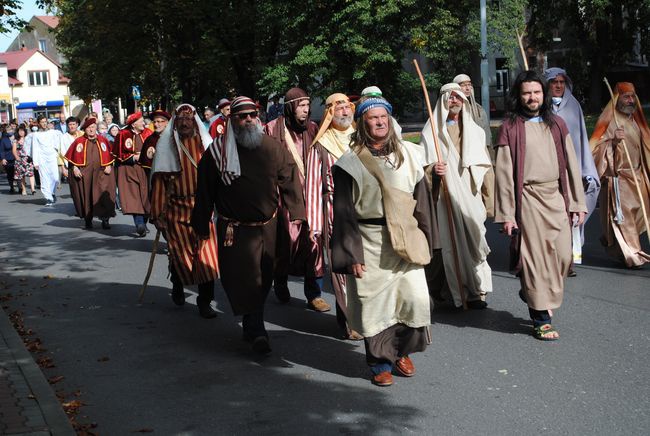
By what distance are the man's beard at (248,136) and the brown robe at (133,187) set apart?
318 inches

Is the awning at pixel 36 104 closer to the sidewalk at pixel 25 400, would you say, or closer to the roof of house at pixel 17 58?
the roof of house at pixel 17 58

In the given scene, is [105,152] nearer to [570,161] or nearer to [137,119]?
[137,119]

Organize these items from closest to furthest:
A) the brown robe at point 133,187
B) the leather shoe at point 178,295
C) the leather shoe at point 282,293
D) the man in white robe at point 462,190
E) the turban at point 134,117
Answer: the man in white robe at point 462,190
the leather shoe at point 282,293
the leather shoe at point 178,295
the turban at point 134,117
the brown robe at point 133,187

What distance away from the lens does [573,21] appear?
42.3m

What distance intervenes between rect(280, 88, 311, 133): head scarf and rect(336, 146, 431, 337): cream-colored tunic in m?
2.38

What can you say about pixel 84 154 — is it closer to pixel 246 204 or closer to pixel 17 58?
pixel 246 204

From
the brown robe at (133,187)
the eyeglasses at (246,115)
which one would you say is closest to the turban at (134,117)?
the brown robe at (133,187)

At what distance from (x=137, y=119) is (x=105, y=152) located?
7.95 ft

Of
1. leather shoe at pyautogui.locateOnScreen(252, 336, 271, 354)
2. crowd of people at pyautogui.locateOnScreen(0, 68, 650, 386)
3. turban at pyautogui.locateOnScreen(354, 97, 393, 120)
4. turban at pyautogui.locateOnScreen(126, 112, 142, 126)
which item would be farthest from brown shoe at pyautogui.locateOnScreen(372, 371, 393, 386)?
turban at pyautogui.locateOnScreen(126, 112, 142, 126)

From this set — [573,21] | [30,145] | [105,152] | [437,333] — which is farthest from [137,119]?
[573,21]

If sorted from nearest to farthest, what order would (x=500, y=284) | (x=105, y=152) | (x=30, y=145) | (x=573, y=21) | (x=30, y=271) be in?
(x=500, y=284), (x=30, y=271), (x=105, y=152), (x=30, y=145), (x=573, y=21)

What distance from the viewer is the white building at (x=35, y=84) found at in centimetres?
10612

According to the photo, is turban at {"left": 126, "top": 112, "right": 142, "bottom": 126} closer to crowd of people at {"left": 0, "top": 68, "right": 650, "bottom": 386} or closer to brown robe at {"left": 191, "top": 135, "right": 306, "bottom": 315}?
crowd of people at {"left": 0, "top": 68, "right": 650, "bottom": 386}

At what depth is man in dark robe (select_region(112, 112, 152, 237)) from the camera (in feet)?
50.9
